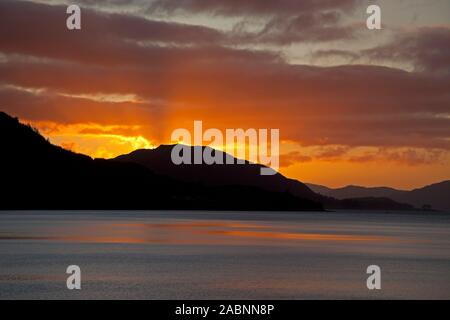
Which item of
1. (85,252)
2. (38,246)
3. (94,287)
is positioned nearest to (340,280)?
(94,287)

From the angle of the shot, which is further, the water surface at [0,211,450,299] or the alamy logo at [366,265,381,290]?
the alamy logo at [366,265,381,290]

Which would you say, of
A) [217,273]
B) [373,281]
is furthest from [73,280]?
[373,281]

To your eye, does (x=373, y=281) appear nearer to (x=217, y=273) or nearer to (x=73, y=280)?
(x=217, y=273)

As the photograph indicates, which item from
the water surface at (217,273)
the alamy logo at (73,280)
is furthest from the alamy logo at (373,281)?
the alamy logo at (73,280)

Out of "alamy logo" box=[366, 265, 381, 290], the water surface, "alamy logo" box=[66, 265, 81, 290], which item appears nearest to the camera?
the water surface

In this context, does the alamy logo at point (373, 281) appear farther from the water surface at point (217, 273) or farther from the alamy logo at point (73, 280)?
the alamy logo at point (73, 280)

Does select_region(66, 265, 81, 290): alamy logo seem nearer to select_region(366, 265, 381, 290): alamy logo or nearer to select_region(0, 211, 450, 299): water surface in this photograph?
select_region(0, 211, 450, 299): water surface

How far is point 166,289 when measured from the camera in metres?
58.0

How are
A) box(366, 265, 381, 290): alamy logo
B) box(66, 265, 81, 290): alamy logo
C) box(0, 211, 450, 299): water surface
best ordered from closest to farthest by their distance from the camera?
box(0, 211, 450, 299): water surface → box(66, 265, 81, 290): alamy logo → box(366, 265, 381, 290): alamy logo

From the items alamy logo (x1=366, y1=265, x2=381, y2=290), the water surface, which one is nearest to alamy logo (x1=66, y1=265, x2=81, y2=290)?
the water surface

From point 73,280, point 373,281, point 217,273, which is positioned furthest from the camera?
point 217,273

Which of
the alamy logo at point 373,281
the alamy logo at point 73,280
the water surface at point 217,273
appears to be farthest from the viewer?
the alamy logo at point 373,281
